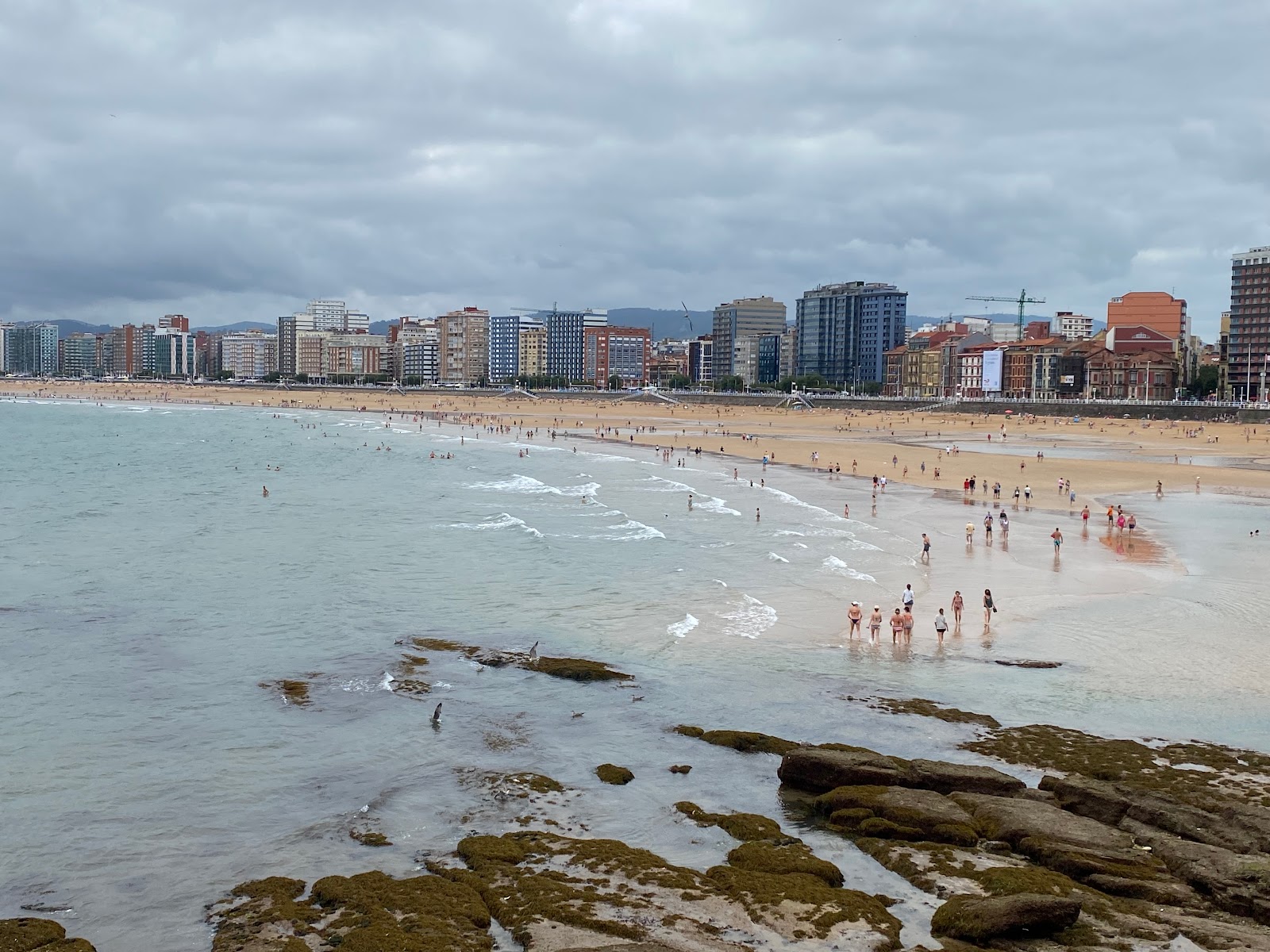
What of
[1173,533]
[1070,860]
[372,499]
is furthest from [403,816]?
[372,499]

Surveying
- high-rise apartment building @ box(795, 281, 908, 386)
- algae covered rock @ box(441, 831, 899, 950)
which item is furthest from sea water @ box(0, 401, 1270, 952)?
high-rise apartment building @ box(795, 281, 908, 386)

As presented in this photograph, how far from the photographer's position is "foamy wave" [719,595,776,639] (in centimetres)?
2214

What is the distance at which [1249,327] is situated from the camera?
121125 millimetres

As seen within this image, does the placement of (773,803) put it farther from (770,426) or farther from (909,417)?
(909,417)

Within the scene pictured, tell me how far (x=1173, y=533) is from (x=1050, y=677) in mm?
19475

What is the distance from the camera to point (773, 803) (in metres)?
13.1

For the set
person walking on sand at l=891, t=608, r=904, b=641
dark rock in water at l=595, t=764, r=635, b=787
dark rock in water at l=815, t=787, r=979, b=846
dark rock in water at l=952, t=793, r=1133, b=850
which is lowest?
dark rock in water at l=595, t=764, r=635, b=787

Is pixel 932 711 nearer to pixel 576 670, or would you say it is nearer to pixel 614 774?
pixel 614 774

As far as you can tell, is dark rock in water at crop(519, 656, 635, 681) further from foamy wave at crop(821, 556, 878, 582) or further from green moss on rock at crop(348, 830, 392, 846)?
foamy wave at crop(821, 556, 878, 582)

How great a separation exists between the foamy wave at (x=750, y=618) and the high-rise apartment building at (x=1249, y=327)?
111491 mm

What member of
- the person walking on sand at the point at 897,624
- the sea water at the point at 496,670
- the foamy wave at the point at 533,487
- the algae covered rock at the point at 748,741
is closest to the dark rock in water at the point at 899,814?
the sea water at the point at 496,670

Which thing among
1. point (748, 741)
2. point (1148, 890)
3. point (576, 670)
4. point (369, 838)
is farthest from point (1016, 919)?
point (576, 670)

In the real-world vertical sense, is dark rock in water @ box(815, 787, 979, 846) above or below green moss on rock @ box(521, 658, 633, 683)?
above

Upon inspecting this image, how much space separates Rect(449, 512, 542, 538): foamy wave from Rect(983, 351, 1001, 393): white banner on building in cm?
11658
